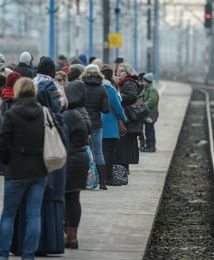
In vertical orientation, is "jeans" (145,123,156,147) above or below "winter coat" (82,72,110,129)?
below

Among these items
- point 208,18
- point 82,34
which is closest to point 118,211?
point 208,18

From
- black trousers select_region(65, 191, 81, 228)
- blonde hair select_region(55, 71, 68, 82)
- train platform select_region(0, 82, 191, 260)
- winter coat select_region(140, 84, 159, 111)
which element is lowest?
train platform select_region(0, 82, 191, 260)

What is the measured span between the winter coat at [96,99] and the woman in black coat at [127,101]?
1394 mm

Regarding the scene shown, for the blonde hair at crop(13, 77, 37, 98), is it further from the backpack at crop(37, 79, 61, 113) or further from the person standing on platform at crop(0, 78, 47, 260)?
the backpack at crop(37, 79, 61, 113)

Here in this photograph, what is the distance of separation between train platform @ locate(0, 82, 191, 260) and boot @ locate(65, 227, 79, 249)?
0.26 ft

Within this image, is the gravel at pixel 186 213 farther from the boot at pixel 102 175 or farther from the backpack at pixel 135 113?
the backpack at pixel 135 113

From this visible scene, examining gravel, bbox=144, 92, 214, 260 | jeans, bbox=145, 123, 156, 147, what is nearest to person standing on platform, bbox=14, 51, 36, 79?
gravel, bbox=144, 92, 214, 260

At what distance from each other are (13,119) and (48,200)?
1.08m

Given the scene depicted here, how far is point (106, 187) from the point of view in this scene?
1505 centimetres

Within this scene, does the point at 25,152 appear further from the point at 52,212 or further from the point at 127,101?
the point at 127,101

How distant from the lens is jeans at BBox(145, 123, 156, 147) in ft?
70.0

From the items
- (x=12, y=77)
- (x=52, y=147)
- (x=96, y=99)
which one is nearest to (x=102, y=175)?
(x=96, y=99)

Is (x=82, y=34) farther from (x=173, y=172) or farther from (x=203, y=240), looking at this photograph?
(x=203, y=240)

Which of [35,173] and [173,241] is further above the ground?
[35,173]
